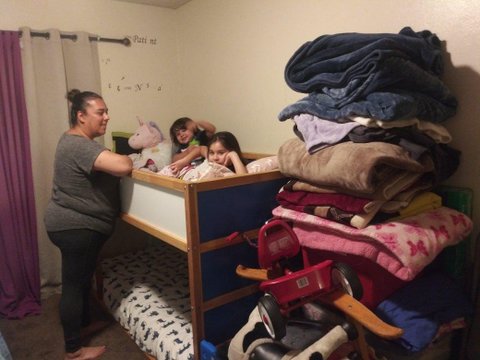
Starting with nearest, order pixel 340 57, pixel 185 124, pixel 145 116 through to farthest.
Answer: pixel 340 57 → pixel 185 124 → pixel 145 116

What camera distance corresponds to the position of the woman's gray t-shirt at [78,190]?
1696 millimetres

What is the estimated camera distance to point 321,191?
4.01 feet

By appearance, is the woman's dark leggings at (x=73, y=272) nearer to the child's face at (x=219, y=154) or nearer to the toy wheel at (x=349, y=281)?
the child's face at (x=219, y=154)

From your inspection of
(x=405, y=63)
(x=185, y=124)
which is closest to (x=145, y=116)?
(x=185, y=124)

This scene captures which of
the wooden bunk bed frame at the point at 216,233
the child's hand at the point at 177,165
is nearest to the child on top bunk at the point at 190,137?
the child's hand at the point at 177,165

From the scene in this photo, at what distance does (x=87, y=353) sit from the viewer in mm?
1818

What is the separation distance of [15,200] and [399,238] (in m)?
2.19

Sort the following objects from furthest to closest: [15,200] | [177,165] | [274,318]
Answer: [15,200] → [177,165] → [274,318]

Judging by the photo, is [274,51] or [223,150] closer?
[223,150]

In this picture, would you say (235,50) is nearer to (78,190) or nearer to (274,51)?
(274,51)

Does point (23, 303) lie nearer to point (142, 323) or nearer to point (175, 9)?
point (142, 323)

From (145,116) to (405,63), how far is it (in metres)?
2.06

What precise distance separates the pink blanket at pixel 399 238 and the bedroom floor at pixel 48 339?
121cm

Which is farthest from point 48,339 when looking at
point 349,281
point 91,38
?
point 91,38
